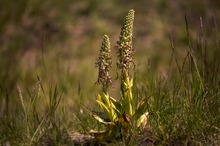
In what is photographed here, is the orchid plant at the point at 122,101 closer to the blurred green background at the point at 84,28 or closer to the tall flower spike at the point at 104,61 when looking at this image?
the tall flower spike at the point at 104,61

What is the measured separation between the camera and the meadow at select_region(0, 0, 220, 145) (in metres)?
2.92

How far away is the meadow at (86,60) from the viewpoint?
292 cm

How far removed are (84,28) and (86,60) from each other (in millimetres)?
707

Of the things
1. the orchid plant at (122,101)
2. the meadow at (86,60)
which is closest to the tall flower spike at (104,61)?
the orchid plant at (122,101)

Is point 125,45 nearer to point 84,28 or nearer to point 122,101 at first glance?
point 122,101

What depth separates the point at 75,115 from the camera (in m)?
3.20

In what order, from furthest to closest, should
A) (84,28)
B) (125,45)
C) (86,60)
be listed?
1. (84,28)
2. (86,60)
3. (125,45)

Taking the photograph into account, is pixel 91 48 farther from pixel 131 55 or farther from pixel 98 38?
pixel 131 55

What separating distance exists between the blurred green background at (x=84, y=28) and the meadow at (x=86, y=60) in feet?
0.04

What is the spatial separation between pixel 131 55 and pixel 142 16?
472 cm

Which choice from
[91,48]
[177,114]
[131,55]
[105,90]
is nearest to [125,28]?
[131,55]

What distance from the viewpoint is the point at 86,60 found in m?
6.76

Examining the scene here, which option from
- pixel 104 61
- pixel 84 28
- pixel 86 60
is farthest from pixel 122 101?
pixel 84 28

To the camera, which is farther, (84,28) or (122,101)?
(84,28)
